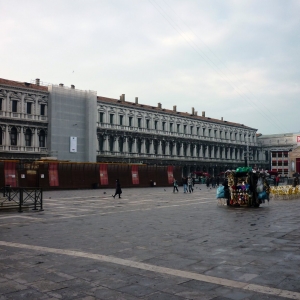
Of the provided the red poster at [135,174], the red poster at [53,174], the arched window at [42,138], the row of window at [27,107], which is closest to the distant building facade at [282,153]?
the red poster at [135,174]

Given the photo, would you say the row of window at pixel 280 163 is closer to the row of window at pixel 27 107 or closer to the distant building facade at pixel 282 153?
the distant building facade at pixel 282 153

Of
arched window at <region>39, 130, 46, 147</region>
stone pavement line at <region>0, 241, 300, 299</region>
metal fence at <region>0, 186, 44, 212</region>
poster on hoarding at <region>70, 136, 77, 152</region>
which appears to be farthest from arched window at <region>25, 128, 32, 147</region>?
stone pavement line at <region>0, 241, 300, 299</region>

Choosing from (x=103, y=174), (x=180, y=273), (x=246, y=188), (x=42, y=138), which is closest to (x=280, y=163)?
(x=103, y=174)

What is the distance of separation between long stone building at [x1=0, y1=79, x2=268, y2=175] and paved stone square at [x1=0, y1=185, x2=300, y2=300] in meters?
32.1

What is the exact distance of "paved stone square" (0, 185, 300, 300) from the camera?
5398 millimetres

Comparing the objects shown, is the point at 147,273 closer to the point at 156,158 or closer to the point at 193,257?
the point at 193,257

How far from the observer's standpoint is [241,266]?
22.1ft

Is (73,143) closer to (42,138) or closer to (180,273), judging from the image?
(42,138)

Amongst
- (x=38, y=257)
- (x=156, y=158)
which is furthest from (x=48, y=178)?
(x=38, y=257)

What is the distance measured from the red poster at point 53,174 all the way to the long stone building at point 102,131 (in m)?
9.52

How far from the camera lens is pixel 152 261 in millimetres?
7180

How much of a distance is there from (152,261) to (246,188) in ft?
41.8

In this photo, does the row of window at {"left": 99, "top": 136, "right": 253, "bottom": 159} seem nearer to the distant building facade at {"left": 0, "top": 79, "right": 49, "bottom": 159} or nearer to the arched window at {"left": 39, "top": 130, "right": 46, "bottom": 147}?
the arched window at {"left": 39, "top": 130, "right": 46, "bottom": 147}

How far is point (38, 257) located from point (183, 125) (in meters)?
63.3
